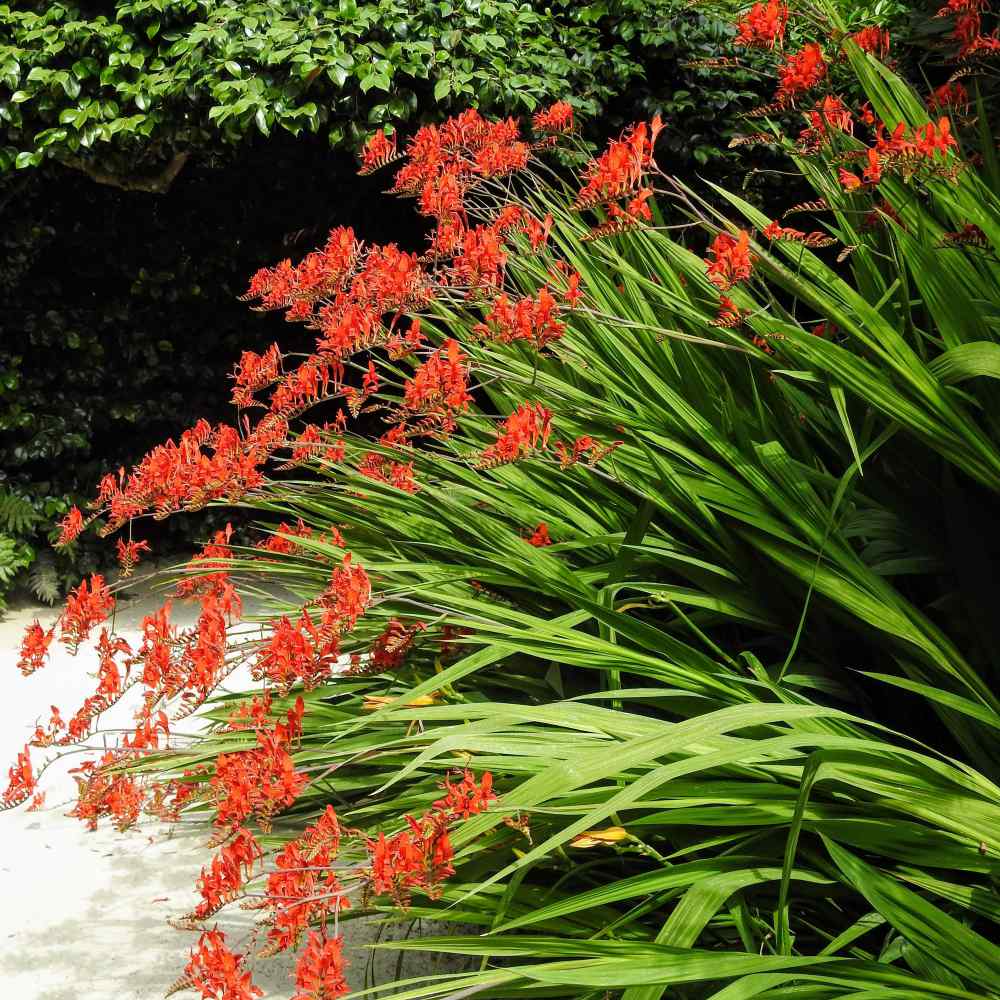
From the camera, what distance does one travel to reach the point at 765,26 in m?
2.39

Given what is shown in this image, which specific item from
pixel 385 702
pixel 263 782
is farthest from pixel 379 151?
pixel 263 782

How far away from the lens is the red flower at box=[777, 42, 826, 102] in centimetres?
231

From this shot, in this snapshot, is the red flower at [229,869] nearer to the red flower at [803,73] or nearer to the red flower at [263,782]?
the red flower at [263,782]

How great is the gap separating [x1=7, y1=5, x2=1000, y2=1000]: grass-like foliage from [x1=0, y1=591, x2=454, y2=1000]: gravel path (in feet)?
0.84

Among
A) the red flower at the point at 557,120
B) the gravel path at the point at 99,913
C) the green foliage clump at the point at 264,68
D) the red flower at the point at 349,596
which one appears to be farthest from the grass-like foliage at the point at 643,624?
the green foliage clump at the point at 264,68

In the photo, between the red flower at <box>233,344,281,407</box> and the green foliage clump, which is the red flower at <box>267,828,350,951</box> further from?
the green foliage clump

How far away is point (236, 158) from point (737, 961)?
4.84 m

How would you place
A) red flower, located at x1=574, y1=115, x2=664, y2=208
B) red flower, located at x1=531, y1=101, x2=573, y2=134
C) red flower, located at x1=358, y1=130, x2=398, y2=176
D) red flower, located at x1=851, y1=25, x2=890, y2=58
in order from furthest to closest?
1. red flower, located at x1=358, y1=130, x2=398, y2=176
2. red flower, located at x1=531, y1=101, x2=573, y2=134
3. red flower, located at x1=851, y1=25, x2=890, y2=58
4. red flower, located at x1=574, y1=115, x2=664, y2=208

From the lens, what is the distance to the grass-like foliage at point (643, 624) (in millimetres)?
1639

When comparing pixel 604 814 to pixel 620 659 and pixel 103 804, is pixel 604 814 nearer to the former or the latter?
pixel 620 659

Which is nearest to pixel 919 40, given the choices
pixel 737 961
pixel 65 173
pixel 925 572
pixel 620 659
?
pixel 925 572

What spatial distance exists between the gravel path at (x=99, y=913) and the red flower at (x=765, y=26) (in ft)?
6.13

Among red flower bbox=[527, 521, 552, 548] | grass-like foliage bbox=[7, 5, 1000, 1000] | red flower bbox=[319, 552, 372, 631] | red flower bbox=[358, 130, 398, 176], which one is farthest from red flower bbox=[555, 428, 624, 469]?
red flower bbox=[358, 130, 398, 176]

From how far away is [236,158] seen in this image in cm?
556
